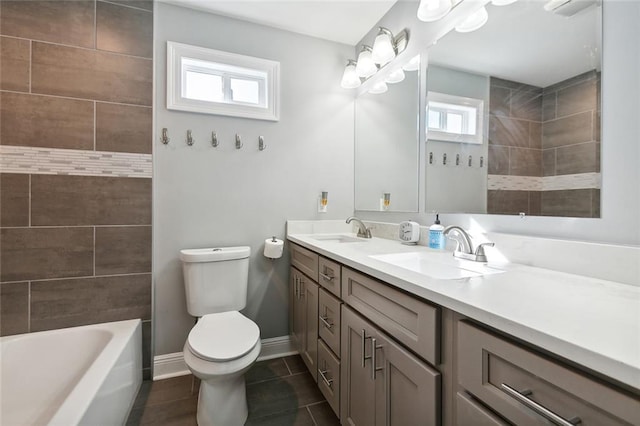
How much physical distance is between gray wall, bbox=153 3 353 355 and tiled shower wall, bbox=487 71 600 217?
1.23m

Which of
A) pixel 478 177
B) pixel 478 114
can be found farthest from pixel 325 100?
pixel 478 177

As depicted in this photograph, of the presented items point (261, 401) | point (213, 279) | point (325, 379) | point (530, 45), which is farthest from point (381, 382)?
A: point (530, 45)

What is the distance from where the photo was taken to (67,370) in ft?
4.90

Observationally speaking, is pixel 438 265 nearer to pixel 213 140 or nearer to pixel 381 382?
pixel 381 382

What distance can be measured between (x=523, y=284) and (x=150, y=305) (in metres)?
2.00

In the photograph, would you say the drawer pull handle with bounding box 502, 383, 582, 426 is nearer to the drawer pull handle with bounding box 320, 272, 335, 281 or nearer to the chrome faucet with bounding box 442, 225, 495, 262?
the chrome faucet with bounding box 442, 225, 495, 262

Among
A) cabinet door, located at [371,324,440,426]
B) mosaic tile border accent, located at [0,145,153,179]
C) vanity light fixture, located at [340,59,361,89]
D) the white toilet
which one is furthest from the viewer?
vanity light fixture, located at [340,59,361,89]

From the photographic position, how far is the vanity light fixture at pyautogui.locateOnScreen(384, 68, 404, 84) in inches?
72.3

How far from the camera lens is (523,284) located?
81 cm

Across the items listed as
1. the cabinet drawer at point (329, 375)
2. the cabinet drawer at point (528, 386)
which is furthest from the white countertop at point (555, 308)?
the cabinet drawer at point (329, 375)

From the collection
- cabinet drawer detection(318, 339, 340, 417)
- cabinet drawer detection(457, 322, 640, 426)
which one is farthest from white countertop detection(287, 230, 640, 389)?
cabinet drawer detection(318, 339, 340, 417)

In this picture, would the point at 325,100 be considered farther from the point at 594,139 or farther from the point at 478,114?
the point at 594,139

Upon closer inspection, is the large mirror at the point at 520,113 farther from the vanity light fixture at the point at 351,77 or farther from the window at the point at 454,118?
the vanity light fixture at the point at 351,77

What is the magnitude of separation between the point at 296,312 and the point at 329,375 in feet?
1.92
